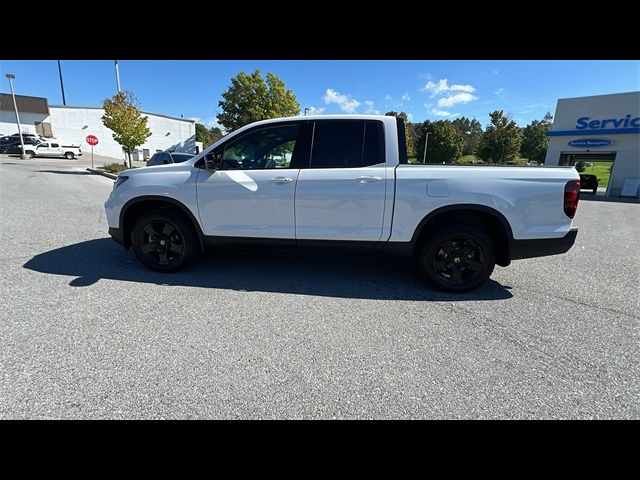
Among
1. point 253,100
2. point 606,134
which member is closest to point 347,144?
point 606,134

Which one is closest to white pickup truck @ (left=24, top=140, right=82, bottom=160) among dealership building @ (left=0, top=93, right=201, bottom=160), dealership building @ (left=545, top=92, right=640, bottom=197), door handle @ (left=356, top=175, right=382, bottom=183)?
dealership building @ (left=0, top=93, right=201, bottom=160)

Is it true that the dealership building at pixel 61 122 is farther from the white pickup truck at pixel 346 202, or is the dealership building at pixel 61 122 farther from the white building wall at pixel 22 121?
the white pickup truck at pixel 346 202

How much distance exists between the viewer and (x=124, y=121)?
19.3m

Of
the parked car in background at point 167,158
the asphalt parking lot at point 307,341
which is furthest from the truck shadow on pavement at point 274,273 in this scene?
the parked car in background at point 167,158

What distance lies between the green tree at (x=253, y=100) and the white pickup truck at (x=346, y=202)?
2509 centimetres

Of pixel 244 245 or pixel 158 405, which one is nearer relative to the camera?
pixel 158 405

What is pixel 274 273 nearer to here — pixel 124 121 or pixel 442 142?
pixel 124 121

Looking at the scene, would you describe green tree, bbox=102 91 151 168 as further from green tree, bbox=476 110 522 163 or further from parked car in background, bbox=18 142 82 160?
green tree, bbox=476 110 522 163

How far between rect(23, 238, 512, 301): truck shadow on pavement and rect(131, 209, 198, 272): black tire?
0.51 ft

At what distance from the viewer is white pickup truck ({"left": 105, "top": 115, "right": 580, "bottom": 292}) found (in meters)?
3.31
